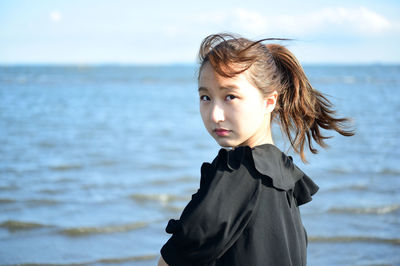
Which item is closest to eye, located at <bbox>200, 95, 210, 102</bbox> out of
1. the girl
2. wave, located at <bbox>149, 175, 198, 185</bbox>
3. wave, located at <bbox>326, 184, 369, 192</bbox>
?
the girl

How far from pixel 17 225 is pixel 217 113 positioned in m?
3.92

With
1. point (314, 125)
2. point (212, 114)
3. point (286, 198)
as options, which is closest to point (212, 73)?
point (212, 114)

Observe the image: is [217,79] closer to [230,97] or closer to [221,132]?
[230,97]

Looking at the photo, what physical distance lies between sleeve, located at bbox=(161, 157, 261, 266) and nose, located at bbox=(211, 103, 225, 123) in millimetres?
209

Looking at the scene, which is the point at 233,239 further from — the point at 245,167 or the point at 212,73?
the point at 212,73

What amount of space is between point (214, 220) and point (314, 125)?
2.86ft

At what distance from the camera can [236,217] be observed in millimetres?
1567

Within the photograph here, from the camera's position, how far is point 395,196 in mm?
5891

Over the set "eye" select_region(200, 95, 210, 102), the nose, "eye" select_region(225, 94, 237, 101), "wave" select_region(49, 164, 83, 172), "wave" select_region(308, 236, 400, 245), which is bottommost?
"wave" select_region(308, 236, 400, 245)

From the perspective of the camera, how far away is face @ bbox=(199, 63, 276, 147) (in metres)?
1.74

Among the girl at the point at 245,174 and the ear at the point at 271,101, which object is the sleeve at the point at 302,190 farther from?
the ear at the point at 271,101

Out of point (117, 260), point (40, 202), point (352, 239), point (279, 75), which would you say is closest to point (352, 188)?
point (352, 239)

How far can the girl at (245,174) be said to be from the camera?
1.57 m

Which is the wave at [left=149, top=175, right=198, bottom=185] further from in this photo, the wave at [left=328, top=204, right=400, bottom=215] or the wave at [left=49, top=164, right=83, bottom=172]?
the wave at [left=328, top=204, right=400, bottom=215]
